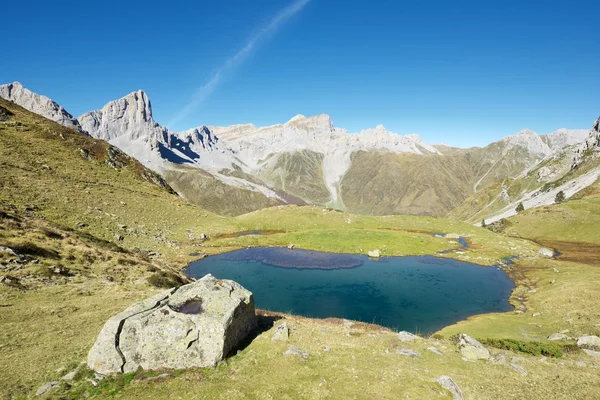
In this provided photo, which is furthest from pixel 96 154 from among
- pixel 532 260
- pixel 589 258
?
pixel 589 258

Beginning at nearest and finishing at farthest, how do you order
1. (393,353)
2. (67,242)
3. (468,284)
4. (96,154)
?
(393,353) < (67,242) < (468,284) < (96,154)

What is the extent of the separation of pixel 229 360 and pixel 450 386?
15.8m

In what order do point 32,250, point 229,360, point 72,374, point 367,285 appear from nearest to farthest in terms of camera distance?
1. point 72,374
2. point 229,360
3. point 32,250
4. point 367,285

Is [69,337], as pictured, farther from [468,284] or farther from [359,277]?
[468,284]

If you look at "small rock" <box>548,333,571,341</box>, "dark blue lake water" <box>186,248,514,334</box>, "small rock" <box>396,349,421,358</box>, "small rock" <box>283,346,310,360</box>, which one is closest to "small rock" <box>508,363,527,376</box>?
"small rock" <box>396,349,421,358</box>

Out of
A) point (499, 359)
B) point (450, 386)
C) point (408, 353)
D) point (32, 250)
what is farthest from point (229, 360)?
point (32, 250)

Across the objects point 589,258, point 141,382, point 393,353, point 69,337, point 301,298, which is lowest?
point 589,258

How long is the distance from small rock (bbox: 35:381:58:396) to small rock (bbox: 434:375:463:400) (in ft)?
80.8

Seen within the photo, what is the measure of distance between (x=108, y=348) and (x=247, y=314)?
10992 millimetres

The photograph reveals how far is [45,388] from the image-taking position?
17.8m

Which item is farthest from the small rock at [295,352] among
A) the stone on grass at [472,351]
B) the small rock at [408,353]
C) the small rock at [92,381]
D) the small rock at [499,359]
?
the small rock at [499,359]

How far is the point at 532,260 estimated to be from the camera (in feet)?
296

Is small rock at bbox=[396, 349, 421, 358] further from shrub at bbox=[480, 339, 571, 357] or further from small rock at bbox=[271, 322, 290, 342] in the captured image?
shrub at bbox=[480, 339, 571, 357]

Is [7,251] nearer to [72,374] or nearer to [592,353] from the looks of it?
[72,374]
